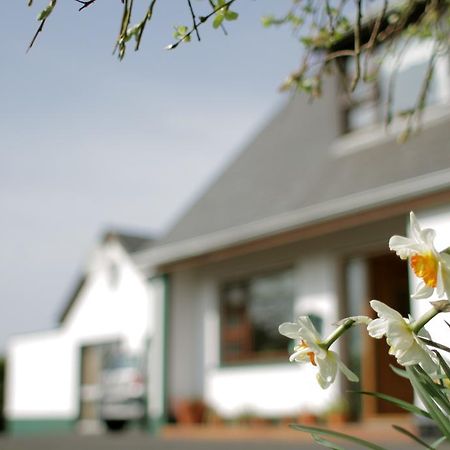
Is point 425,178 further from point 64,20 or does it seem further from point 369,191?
point 64,20

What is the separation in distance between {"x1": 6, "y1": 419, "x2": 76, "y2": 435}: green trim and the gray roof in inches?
220

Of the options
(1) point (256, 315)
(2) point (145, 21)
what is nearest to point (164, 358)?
(1) point (256, 315)

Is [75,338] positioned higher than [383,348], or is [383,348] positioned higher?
[75,338]

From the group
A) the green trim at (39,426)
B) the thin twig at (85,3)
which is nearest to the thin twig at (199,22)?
the thin twig at (85,3)

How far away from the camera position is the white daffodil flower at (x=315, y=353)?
2.32 m

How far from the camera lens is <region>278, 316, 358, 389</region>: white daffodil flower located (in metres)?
2.32

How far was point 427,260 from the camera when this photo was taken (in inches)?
86.5

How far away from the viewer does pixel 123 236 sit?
19344 mm

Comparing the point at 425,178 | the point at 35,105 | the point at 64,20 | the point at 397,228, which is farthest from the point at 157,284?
the point at 64,20

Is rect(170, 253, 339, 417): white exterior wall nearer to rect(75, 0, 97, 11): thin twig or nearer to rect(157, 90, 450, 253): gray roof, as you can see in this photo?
rect(157, 90, 450, 253): gray roof

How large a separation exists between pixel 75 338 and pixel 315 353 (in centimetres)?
1806

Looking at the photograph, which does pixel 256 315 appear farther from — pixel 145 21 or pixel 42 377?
pixel 145 21

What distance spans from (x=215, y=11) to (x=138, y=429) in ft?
48.0

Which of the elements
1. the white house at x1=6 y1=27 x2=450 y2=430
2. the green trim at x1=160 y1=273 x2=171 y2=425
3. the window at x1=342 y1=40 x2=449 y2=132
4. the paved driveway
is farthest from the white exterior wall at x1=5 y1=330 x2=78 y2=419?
the window at x1=342 y1=40 x2=449 y2=132
